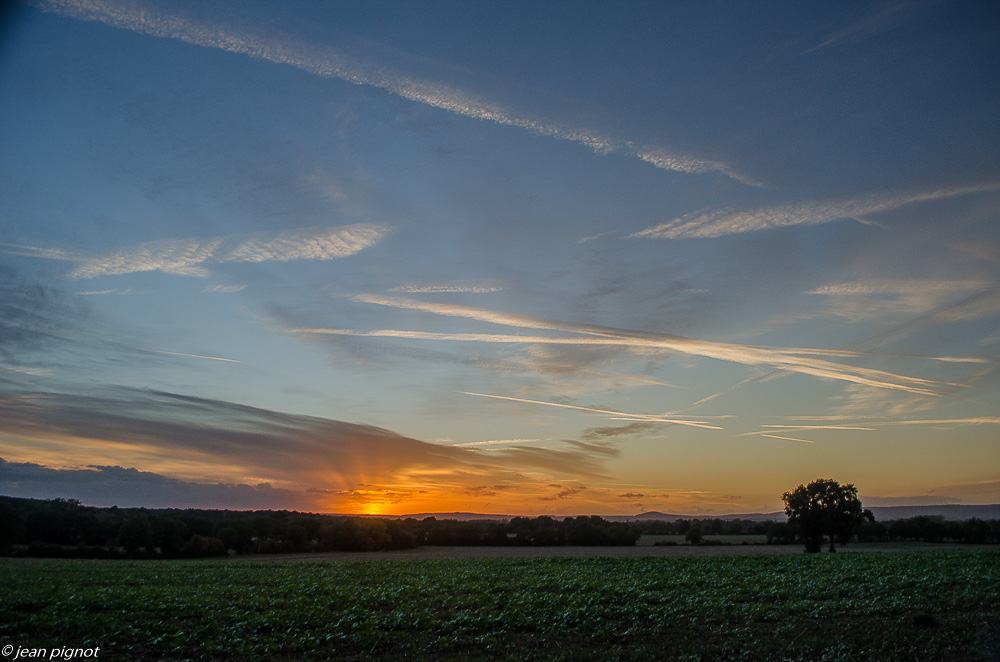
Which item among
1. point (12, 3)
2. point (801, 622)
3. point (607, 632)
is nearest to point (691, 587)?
point (801, 622)

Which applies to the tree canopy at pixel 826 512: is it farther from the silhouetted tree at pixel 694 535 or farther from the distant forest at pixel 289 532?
the silhouetted tree at pixel 694 535

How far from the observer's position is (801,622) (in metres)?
16.4

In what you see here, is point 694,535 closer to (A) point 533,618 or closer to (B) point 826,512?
(B) point 826,512

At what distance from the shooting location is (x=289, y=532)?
87.2 m

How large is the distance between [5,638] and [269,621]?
6.89 metres

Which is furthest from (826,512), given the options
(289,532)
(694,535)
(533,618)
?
(289,532)

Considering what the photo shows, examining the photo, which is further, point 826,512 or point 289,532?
point 289,532

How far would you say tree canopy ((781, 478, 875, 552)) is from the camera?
65500 millimetres

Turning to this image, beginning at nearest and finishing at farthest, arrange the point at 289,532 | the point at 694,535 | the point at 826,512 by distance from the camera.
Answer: the point at 826,512
the point at 289,532
the point at 694,535

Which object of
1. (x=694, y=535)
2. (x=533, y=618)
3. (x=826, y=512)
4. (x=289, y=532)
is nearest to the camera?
(x=533, y=618)

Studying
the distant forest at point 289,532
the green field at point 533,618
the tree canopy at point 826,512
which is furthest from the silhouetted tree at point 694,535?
the green field at point 533,618

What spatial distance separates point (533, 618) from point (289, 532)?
81070 mm

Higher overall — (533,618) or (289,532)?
(533,618)

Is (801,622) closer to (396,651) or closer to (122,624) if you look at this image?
Result: (396,651)
